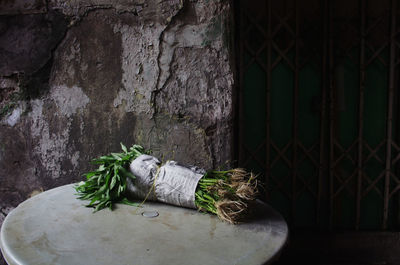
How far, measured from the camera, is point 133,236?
135cm

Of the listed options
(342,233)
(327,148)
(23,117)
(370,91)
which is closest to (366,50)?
(370,91)

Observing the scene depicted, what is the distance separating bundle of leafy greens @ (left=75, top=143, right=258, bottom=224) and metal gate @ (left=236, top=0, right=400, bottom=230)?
1.86 m

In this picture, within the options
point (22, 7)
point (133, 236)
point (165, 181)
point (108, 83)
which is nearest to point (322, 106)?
point (108, 83)

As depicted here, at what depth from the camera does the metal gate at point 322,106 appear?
3402 millimetres

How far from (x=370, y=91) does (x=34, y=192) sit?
11.3 feet

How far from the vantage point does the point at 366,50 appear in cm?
345

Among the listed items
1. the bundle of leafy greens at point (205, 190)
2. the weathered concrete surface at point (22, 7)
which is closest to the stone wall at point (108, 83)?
the weathered concrete surface at point (22, 7)

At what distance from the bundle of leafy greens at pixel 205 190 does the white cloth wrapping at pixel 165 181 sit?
35mm

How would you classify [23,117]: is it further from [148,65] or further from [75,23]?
[148,65]

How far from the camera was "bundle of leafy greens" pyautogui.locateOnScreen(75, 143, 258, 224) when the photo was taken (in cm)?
149

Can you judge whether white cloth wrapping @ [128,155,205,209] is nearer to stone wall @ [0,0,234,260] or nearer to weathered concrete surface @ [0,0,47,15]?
stone wall @ [0,0,234,260]

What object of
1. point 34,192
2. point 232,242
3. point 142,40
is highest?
point 142,40

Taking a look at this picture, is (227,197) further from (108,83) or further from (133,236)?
(108,83)

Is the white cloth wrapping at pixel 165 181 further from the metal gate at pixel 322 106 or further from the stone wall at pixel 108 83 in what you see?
the metal gate at pixel 322 106
